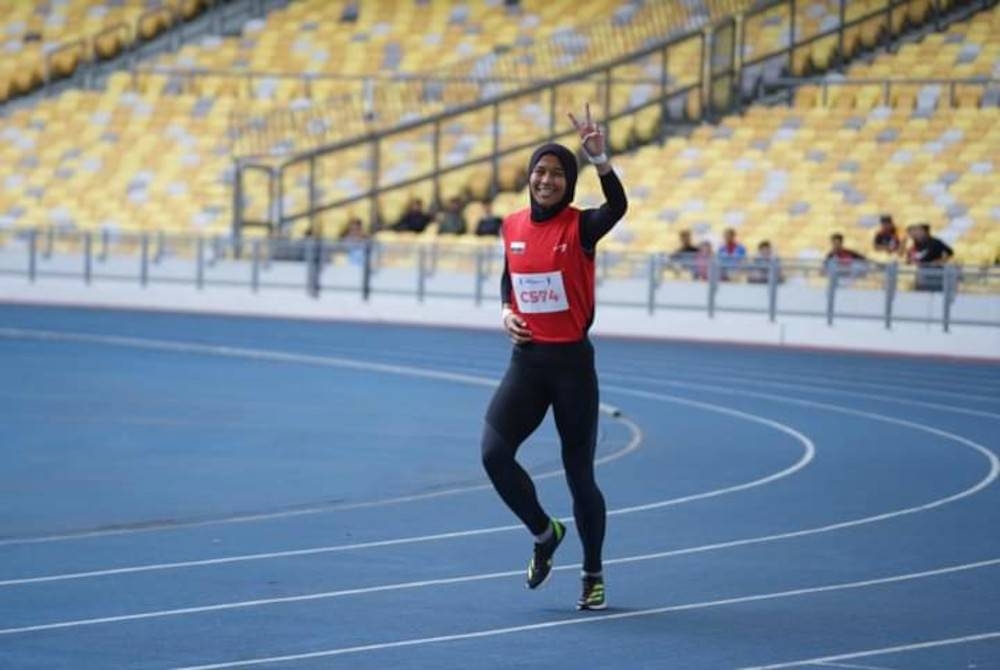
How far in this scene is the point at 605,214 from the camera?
9086 millimetres

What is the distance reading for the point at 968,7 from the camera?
116ft

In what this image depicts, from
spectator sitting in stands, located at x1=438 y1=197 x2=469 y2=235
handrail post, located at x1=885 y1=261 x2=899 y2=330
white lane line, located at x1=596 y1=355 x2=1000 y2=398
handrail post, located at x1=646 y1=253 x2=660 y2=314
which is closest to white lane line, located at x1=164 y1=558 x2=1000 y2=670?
white lane line, located at x1=596 y1=355 x2=1000 y2=398

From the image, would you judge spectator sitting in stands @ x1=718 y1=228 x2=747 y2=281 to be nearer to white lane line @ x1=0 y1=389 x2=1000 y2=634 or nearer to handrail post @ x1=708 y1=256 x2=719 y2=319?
handrail post @ x1=708 y1=256 x2=719 y2=319

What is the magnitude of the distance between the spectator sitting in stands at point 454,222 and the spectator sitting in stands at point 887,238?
6564mm

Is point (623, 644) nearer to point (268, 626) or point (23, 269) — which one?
point (268, 626)

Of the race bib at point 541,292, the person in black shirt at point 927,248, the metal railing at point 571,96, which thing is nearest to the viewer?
the race bib at point 541,292

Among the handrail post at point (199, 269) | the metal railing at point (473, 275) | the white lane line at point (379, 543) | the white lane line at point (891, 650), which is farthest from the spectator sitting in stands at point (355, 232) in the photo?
the white lane line at point (891, 650)

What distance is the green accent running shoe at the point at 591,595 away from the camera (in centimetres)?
924

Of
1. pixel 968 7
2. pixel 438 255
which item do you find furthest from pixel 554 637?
pixel 968 7

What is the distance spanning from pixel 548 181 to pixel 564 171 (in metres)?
0.08

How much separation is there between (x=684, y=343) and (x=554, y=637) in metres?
20.2

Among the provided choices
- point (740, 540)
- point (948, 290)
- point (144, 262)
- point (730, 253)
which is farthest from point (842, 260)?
point (740, 540)

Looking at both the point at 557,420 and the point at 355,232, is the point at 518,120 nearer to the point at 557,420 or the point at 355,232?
the point at 355,232

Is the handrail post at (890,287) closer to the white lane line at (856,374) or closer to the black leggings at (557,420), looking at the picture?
the white lane line at (856,374)
